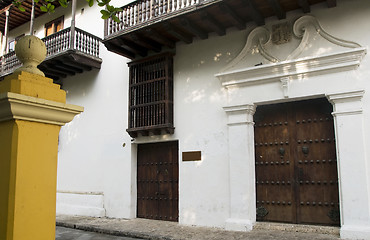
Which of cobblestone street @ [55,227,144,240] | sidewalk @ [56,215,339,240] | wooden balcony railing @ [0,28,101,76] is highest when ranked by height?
wooden balcony railing @ [0,28,101,76]

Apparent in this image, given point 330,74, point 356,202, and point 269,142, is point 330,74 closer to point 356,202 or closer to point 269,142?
point 269,142

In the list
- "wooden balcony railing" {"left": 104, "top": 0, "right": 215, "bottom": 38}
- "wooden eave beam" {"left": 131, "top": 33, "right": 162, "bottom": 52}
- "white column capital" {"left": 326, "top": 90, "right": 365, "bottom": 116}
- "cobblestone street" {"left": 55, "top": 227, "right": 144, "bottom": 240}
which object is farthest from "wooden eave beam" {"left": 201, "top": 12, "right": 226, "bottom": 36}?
"cobblestone street" {"left": 55, "top": 227, "right": 144, "bottom": 240}

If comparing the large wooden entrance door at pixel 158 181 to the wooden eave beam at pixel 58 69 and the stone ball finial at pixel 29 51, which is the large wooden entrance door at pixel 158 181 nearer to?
the wooden eave beam at pixel 58 69

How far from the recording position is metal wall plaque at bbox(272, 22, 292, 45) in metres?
7.22

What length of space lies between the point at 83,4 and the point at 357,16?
28.3 feet

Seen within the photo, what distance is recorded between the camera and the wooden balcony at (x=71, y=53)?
9.95 meters

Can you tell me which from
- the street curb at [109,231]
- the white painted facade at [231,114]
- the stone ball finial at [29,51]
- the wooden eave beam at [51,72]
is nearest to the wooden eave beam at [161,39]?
the white painted facade at [231,114]

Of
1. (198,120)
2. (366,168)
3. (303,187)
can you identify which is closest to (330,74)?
(366,168)

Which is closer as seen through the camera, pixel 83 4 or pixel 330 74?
pixel 330 74

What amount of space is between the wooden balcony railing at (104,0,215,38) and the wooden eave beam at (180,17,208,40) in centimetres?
24

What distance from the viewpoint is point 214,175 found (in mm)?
7777

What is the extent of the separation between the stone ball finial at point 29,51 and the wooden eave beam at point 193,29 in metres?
5.16

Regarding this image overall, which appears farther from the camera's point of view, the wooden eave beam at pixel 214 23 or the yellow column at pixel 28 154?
the wooden eave beam at pixel 214 23

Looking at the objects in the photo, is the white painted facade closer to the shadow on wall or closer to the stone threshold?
the shadow on wall
